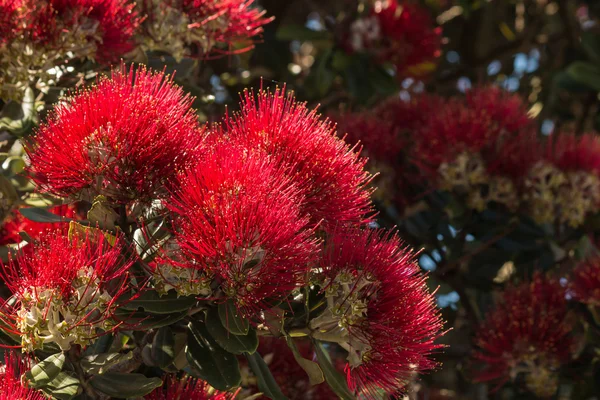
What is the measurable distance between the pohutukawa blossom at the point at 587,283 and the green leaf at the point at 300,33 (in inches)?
62.9

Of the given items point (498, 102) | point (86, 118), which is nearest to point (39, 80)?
point (86, 118)

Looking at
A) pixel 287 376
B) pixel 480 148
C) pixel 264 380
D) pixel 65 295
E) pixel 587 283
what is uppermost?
pixel 65 295

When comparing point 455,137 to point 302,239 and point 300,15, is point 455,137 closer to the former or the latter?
point 302,239

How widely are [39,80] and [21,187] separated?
11.7 inches

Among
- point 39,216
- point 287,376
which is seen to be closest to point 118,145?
point 39,216

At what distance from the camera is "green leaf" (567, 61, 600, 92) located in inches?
153

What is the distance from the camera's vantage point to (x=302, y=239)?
1.76 metres

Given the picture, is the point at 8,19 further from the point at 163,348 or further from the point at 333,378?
the point at 333,378

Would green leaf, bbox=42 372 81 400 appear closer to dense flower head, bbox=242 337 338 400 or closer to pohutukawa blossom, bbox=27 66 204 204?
pohutukawa blossom, bbox=27 66 204 204

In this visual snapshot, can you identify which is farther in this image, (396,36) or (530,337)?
(396,36)

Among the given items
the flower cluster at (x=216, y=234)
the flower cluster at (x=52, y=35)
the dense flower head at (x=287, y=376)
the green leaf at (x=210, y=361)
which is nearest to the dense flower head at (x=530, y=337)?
the dense flower head at (x=287, y=376)

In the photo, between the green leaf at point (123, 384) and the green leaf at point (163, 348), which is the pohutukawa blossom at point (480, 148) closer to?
the green leaf at point (163, 348)

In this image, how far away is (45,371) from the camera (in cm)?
180

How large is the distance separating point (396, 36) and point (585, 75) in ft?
2.80
